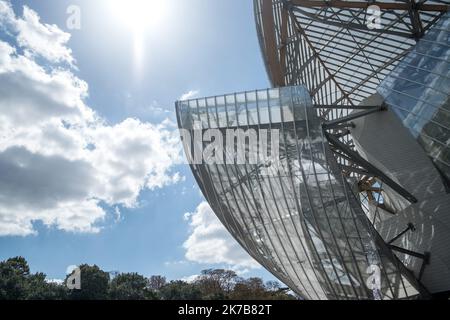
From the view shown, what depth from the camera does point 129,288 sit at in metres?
63.6

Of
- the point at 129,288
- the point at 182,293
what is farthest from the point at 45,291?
the point at 182,293

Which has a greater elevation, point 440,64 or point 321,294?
point 440,64

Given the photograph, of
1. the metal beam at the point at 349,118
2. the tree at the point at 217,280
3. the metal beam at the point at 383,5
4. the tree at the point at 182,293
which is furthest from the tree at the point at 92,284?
the metal beam at the point at 383,5

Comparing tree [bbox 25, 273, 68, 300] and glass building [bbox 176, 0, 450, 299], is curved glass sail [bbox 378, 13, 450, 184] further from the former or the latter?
tree [bbox 25, 273, 68, 300]

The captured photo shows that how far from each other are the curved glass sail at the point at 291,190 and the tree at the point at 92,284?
37.1 metres

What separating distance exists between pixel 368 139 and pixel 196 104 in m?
11.4

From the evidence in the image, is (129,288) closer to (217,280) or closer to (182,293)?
(182,293)

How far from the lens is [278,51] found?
3148 centimetres

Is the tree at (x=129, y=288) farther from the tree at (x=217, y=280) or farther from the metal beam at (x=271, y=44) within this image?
the metal beam at (x=271, y=44)

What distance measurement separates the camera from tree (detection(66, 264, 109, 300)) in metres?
56.6
